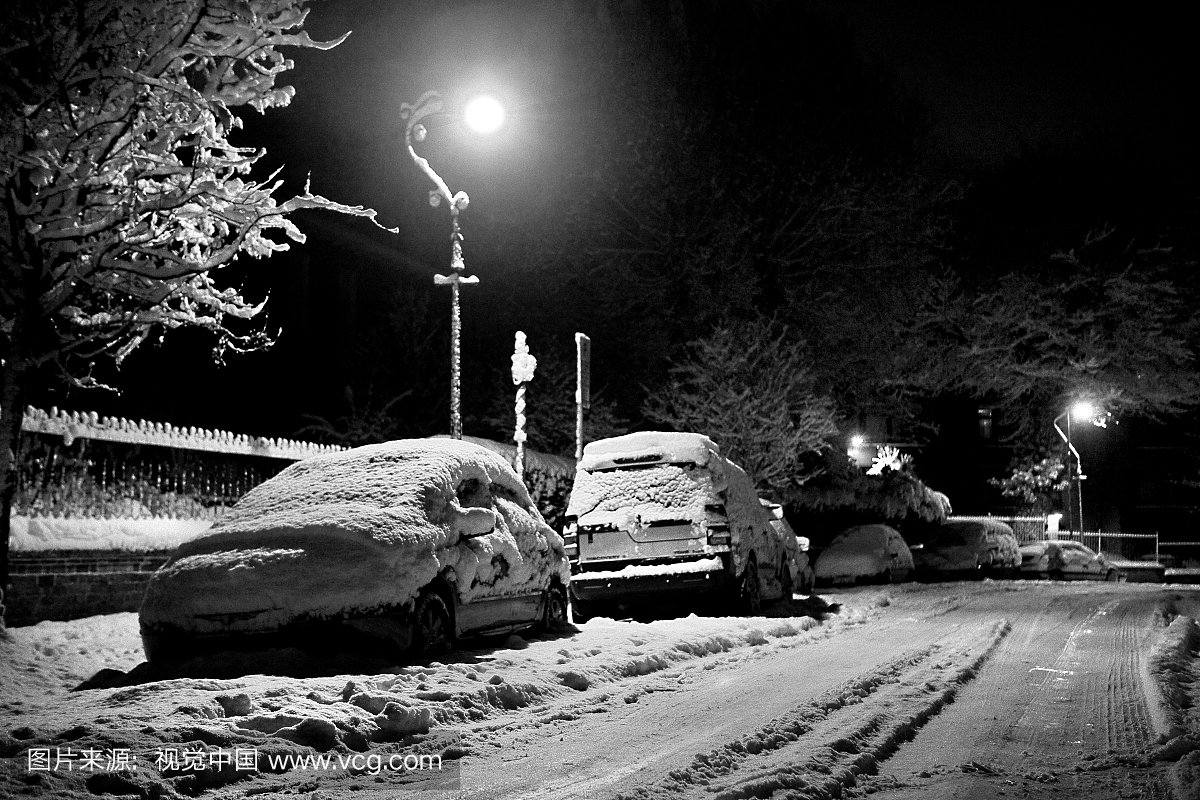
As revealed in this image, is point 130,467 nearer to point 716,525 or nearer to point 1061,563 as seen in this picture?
point 716,525

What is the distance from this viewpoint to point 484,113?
17094 millimetres

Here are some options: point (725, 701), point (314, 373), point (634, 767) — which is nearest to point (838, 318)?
point (314, 373)

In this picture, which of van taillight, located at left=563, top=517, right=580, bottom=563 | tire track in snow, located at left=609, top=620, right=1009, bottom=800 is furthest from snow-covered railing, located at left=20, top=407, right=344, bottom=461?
tire track in snow, located at left=609, top=620, right=1009, bottom=800

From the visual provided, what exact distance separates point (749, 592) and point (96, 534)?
8.03 metres

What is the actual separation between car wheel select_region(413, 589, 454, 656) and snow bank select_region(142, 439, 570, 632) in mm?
233

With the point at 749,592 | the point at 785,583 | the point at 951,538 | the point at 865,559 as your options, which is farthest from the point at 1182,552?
the point at 749,592

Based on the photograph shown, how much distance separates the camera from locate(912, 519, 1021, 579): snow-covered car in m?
28.9

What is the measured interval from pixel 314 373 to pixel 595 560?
19.0 metres

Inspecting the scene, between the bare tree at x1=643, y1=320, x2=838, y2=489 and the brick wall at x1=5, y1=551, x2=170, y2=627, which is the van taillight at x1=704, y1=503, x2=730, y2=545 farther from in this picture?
the bare tree at x1=643, y1=320, x2=838, y2=489

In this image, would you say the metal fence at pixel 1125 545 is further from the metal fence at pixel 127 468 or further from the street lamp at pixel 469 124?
the metal fence at pixel 127 468

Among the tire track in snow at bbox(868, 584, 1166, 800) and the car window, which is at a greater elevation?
the car window

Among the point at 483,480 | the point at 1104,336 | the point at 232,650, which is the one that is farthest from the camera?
the point at 1104,336

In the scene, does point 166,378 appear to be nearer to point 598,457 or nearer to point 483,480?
point 598,457

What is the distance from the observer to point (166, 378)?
26.6 metres
